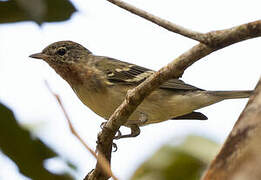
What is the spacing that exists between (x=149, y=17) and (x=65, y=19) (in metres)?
0.57

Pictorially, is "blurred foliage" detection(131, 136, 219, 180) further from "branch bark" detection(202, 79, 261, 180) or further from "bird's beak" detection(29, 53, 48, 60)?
"bird's beak" detection(29, 53, 48, 60)

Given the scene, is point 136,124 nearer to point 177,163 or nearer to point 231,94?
point 231,94

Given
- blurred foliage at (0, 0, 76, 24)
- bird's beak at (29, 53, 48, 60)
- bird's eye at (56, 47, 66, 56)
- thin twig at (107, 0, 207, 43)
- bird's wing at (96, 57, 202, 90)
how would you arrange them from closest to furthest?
1. thin twig at (107, 0, 207, 43)
2. blurred foliage at (0, 0, 76, 24)
3. bird's wing at (96, 57, 202, 90)
4. bird's beak at (29, 53, 48, 60)
5. bird's eye at (56, 47, 66, 56)

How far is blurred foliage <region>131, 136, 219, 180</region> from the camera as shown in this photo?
2.55 m

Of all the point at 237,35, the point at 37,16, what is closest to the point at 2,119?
the point at 37,16

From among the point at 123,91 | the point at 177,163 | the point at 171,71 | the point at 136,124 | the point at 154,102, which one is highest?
the point at 171,71

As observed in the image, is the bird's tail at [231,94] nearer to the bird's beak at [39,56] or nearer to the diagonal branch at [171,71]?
the diagonal branch at [171,71]

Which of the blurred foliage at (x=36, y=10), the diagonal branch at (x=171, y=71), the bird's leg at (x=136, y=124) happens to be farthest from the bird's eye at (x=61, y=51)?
the blurred foliage at (x=36, y=10)

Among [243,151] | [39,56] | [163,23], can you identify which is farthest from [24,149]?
[39,56]

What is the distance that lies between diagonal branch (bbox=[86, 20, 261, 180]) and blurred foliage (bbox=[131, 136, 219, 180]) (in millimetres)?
457

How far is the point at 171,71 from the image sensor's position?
110 inches

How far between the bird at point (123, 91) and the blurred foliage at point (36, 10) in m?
2.37

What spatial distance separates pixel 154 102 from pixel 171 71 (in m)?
2.64

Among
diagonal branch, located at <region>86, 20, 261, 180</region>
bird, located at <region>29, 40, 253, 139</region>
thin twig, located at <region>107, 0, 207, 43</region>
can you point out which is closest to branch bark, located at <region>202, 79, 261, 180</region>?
diagonal branch, located at <region>86, 20, 261, 180</region>
